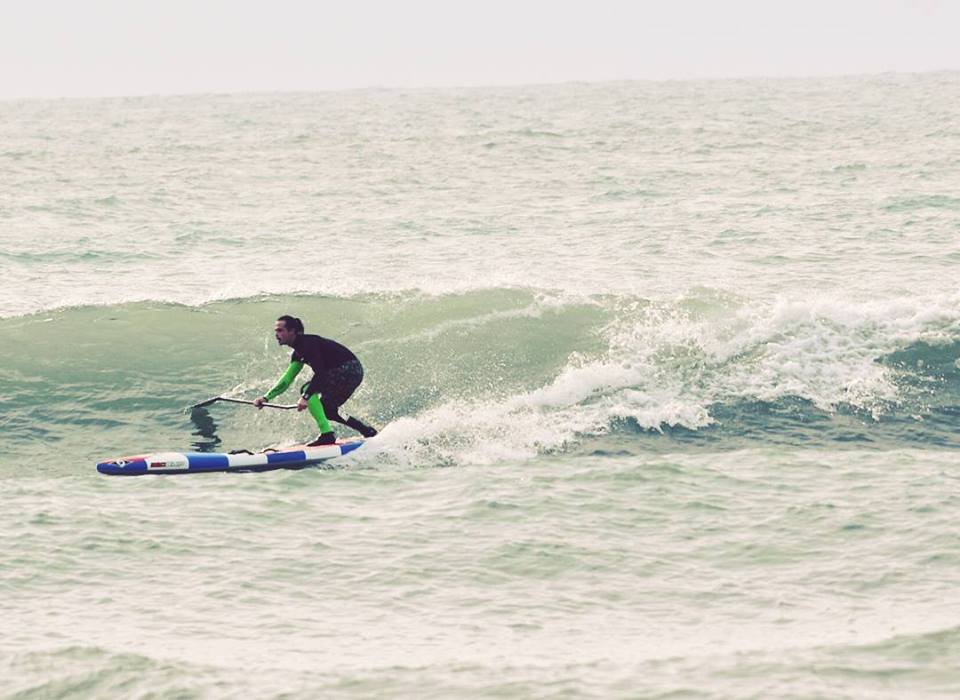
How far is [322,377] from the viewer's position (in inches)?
545

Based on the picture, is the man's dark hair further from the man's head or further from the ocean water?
the ocean water

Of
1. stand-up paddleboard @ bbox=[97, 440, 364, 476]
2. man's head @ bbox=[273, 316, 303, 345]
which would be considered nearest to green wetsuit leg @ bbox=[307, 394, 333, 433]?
stand-up paddleboard @ bbox=[97, 440, 364, 476]

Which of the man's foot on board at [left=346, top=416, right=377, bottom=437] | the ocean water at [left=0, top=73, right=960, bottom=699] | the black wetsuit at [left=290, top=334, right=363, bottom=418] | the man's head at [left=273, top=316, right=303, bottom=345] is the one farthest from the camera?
the man's foot on board at [left=346, top=416, right=377, bottom=437]

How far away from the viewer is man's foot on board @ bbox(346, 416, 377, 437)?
46.0 feet

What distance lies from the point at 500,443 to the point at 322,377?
2057mm

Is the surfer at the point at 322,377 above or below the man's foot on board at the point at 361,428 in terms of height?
above

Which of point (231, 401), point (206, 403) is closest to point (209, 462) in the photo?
point (206, 403)

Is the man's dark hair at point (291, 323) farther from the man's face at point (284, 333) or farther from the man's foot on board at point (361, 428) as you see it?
the man's foot on board at point (361, 428)

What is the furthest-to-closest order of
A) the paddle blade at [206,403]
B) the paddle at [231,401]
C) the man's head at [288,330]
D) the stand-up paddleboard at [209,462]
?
the paddle blade at [206,403]
the paddle at [231,401]
the man's head at [288,330]
the stand-up paddleboard at [209,462]

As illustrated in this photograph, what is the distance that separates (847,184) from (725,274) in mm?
12906

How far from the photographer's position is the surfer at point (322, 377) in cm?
1364

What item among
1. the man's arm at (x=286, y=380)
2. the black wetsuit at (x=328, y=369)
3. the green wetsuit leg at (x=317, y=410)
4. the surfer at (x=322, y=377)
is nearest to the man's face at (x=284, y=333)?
the surfer at (x=322, y=377)

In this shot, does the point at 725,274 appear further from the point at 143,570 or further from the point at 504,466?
the point at 143,570

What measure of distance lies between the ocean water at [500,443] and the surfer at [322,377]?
513 mm
